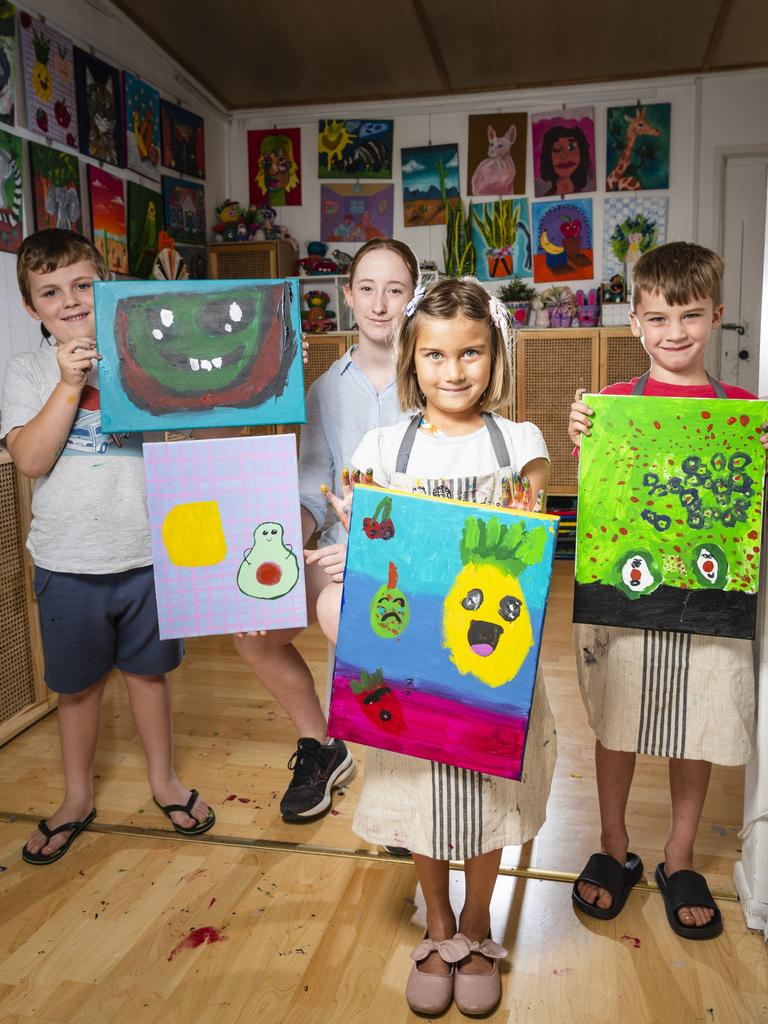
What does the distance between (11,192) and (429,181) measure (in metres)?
2.48

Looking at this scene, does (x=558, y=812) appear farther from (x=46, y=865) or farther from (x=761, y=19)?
(x=761, y=19)

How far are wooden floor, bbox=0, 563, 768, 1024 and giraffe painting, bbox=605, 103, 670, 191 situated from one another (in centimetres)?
340

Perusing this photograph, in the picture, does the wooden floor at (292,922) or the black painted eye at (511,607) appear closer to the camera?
the black painted eye at (511,607)

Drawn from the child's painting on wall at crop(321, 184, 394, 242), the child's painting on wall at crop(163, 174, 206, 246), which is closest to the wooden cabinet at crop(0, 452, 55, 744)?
the child's painting on wall at crop(163, 174, 206, 246)

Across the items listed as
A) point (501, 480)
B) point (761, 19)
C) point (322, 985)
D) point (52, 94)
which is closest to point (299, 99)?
point (52, 94)

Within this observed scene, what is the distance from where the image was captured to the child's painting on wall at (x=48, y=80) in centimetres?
287

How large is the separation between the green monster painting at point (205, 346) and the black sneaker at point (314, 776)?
94 centimetres

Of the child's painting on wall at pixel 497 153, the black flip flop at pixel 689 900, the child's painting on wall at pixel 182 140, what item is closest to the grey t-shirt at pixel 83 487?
the black flip flop at pixel 689 900

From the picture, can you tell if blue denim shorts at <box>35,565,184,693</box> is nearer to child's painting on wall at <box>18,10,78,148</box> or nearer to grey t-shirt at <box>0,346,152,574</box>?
grey t-shirt at <box>0,346,152,574</box>

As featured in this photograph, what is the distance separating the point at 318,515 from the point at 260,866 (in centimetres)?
74

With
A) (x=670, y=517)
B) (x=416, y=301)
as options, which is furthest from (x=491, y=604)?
(x=416, y=301)

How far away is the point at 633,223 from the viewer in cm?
441

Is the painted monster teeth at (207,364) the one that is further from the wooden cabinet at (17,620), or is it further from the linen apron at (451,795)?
the wooden cabinet at (17,620)

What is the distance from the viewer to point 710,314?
4.50ft
